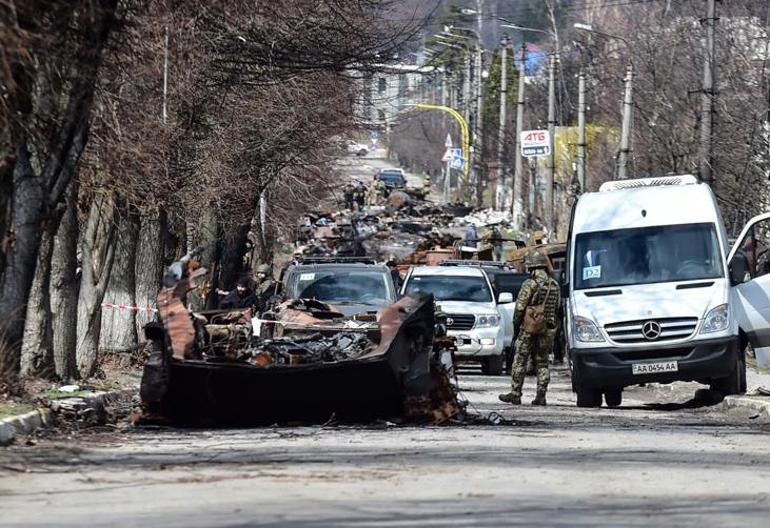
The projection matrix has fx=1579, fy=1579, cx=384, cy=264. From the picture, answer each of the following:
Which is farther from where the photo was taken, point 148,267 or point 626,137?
point 626,137

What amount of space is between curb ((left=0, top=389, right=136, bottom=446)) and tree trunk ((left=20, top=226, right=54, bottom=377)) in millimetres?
1271

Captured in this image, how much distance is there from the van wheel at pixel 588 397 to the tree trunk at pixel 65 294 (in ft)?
21.3

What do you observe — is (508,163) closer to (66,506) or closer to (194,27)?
(194,27)

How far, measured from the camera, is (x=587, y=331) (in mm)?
19469

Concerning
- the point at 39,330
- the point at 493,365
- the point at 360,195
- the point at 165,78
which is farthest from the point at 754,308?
the point at 360,195

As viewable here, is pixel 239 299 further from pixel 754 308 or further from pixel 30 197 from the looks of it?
pixel 30 197

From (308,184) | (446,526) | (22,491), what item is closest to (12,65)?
(22,491)

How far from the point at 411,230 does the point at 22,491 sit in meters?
67.6

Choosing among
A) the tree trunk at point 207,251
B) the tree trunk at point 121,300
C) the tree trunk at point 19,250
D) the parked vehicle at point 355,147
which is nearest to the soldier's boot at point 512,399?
the tree trunk at point 19,250

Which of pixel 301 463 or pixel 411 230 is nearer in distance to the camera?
pixel 301 463

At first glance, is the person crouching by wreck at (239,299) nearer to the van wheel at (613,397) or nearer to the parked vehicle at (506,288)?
the parked vehicle at (506,288)

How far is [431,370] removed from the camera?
15.6 m

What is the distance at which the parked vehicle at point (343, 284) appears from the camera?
22.7 meters

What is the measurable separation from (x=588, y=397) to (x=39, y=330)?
6837 millimetres
